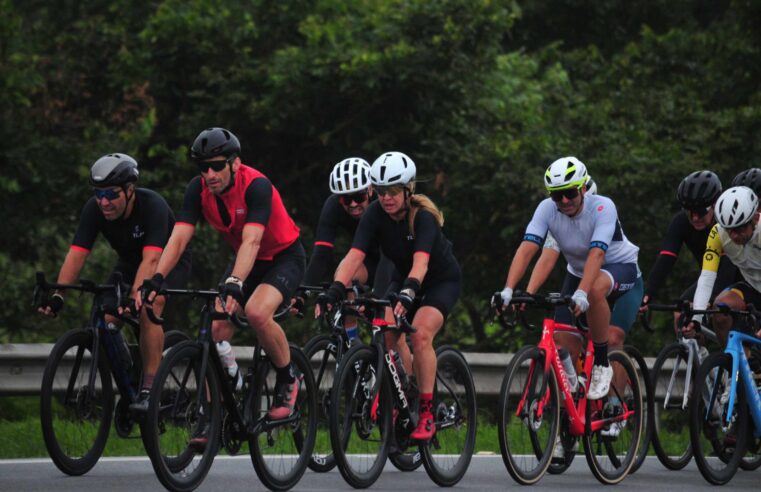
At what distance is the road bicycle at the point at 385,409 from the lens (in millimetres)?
9367

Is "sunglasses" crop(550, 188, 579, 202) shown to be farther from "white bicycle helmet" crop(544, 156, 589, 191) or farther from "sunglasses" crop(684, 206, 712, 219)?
"sunglasses" crop(684, 206, 712, 219)

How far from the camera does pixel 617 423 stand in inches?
422

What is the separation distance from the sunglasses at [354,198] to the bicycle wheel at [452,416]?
1420 mm

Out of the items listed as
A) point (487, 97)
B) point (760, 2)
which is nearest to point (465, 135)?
point (487, 97)

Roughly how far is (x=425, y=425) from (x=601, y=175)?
34.5ft

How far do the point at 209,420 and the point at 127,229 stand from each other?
1.90 metres

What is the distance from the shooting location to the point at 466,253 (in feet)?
67.3

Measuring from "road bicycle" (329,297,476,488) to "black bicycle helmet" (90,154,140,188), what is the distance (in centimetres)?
160

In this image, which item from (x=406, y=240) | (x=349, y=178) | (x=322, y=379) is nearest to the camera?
(x=406, y=240)

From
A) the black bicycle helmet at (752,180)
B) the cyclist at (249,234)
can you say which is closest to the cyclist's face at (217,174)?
the cyclist at (249,234)

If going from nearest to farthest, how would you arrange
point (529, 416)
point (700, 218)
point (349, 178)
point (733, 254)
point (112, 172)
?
point (529, 416)
point (112, 172)
point (733, 254)
point (349, 178)
point (700, 218)

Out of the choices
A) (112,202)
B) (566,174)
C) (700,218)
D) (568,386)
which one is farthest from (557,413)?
(112,202)

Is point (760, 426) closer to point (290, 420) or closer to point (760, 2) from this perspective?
point (290, 420)

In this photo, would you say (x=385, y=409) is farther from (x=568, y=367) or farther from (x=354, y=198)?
(x=354, y=198)
